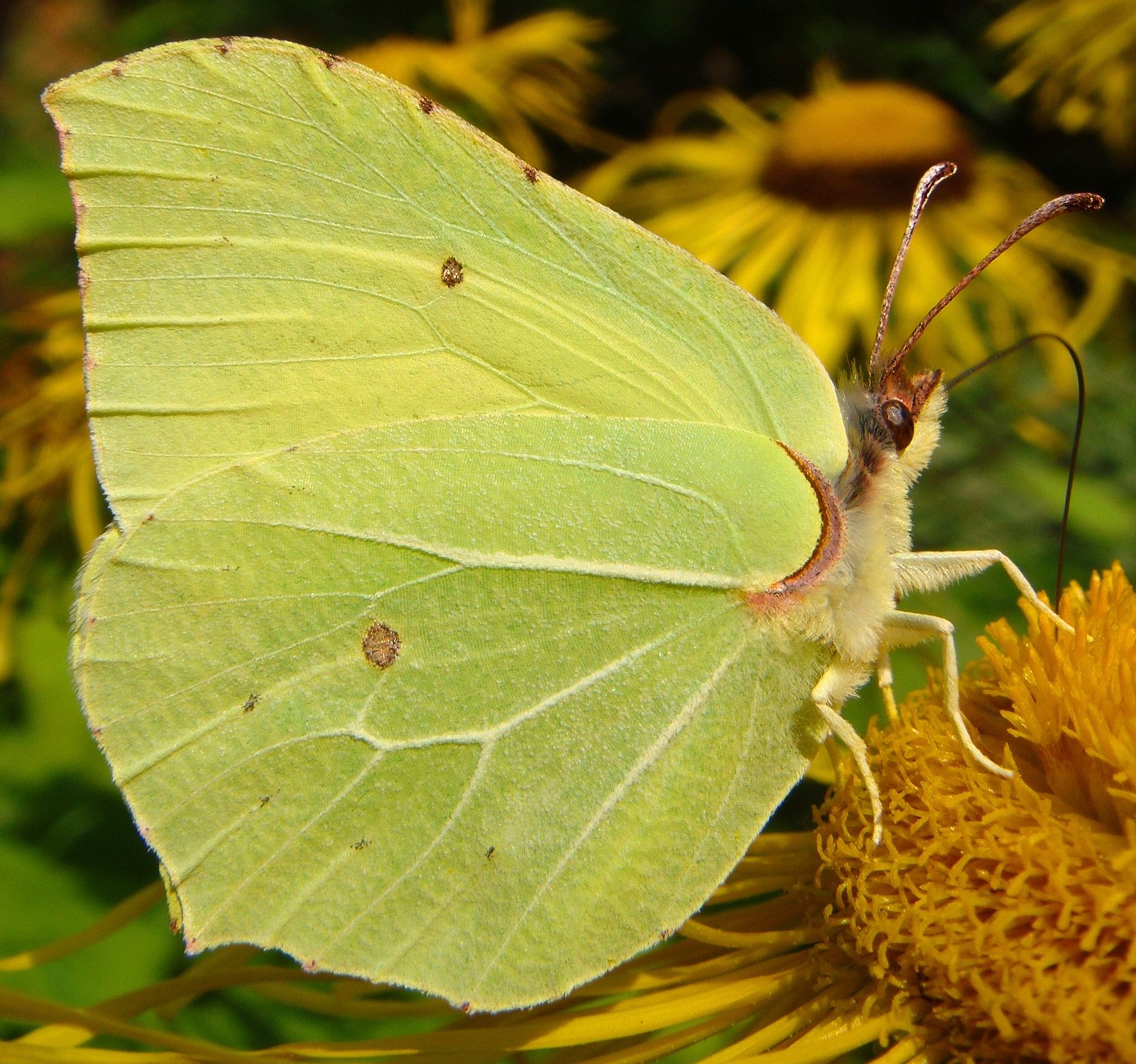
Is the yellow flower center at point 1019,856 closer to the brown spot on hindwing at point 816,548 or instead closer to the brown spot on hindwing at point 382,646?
the brown spot on hindwing at point 816,548

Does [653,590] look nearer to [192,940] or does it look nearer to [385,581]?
[385,581]

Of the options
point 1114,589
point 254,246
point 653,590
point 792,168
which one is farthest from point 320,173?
point 792,168

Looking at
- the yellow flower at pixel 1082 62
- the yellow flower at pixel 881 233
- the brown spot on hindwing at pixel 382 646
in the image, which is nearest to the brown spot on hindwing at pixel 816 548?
the brown spot on hindwing at pixel 382 646

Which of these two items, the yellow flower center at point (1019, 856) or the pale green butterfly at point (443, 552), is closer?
the yellow flower center at point (1019, 856)

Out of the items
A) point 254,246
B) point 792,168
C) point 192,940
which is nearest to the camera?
point 192,940

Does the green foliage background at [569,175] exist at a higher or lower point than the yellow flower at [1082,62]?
lower

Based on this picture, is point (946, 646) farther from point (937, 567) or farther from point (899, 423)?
point (899, 423)

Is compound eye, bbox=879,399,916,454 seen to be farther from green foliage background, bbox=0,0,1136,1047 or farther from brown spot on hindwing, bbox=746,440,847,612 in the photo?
green foliage background, bbox=0,0,1136,1047
